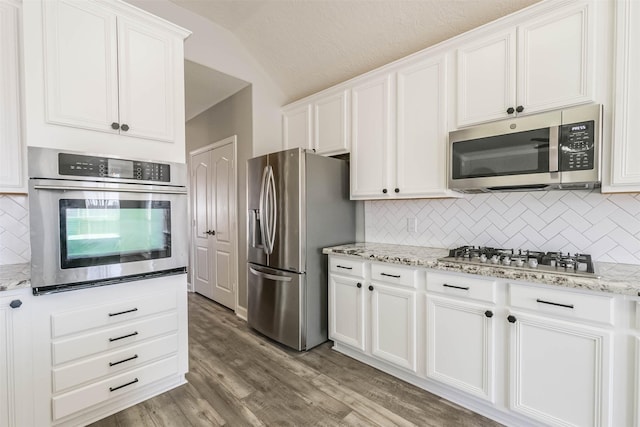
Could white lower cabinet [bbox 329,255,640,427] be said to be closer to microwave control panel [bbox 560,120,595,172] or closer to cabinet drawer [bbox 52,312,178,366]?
microwave control panel [bbox 560,120,595,172]

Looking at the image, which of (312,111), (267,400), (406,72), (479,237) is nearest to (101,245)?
(267,400)

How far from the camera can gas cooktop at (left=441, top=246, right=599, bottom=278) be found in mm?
1579

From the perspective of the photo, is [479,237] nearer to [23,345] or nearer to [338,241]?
[338,241]

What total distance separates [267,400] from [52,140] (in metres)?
2.11

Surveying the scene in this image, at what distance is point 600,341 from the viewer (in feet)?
4.62

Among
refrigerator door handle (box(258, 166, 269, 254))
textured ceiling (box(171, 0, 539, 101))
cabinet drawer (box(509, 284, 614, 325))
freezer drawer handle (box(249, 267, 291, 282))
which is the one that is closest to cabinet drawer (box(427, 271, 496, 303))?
cabinet drawer (box(509, 284, 614, 325))

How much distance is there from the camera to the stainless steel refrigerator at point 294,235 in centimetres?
260

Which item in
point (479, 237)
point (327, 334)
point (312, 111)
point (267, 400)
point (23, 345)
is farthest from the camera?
point (312, 111)

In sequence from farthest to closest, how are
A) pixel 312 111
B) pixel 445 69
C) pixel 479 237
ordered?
pixel 312 111, pixel 479 237, pixel 445 69

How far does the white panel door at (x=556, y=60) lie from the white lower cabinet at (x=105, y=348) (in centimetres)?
268

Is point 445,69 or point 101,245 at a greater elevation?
point 445,69

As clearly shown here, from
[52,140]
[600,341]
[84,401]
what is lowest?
[84,401]

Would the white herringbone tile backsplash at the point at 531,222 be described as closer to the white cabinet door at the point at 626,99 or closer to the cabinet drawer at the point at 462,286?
the white cabinet door at the point at 626,99

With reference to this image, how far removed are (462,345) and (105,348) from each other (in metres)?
2.25
